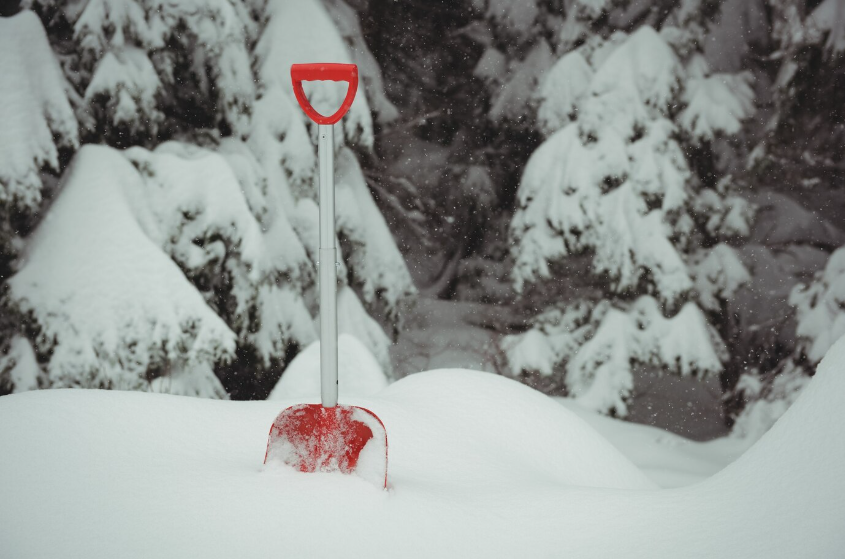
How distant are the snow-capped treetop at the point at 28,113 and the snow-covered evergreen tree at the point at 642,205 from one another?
4.68m

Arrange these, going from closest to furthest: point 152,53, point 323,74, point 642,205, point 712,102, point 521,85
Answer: point 323,74, point 152,53, point 642,205, point 712,102, point 521,85

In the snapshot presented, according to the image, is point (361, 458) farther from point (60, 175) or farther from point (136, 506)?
point (60, 175)

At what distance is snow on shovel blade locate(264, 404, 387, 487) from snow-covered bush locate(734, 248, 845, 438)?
18.5 ft

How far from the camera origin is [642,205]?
707 cm

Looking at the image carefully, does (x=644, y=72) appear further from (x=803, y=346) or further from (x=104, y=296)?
(x=104, y=296)

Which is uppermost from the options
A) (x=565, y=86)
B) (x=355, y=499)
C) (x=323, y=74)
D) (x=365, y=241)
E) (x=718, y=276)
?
(x=323, y=74)

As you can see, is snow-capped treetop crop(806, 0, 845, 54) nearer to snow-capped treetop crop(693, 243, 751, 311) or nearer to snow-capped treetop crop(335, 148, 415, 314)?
snow-capped treetop crop(693, 243, 751, 311)

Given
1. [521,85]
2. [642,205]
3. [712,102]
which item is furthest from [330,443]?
[521,85]

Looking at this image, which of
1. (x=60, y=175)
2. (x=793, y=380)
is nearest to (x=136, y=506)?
(x=60, y=175)

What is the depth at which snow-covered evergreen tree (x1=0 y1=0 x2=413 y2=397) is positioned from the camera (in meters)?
4.50

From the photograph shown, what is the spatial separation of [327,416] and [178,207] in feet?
11.8

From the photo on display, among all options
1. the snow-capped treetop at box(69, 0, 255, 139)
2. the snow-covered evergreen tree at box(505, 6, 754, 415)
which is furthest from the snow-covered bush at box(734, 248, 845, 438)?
the snow-capped treetop at box(69, 0, 255, 139)

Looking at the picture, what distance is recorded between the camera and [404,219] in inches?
400

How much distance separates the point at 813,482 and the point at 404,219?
8.91m
